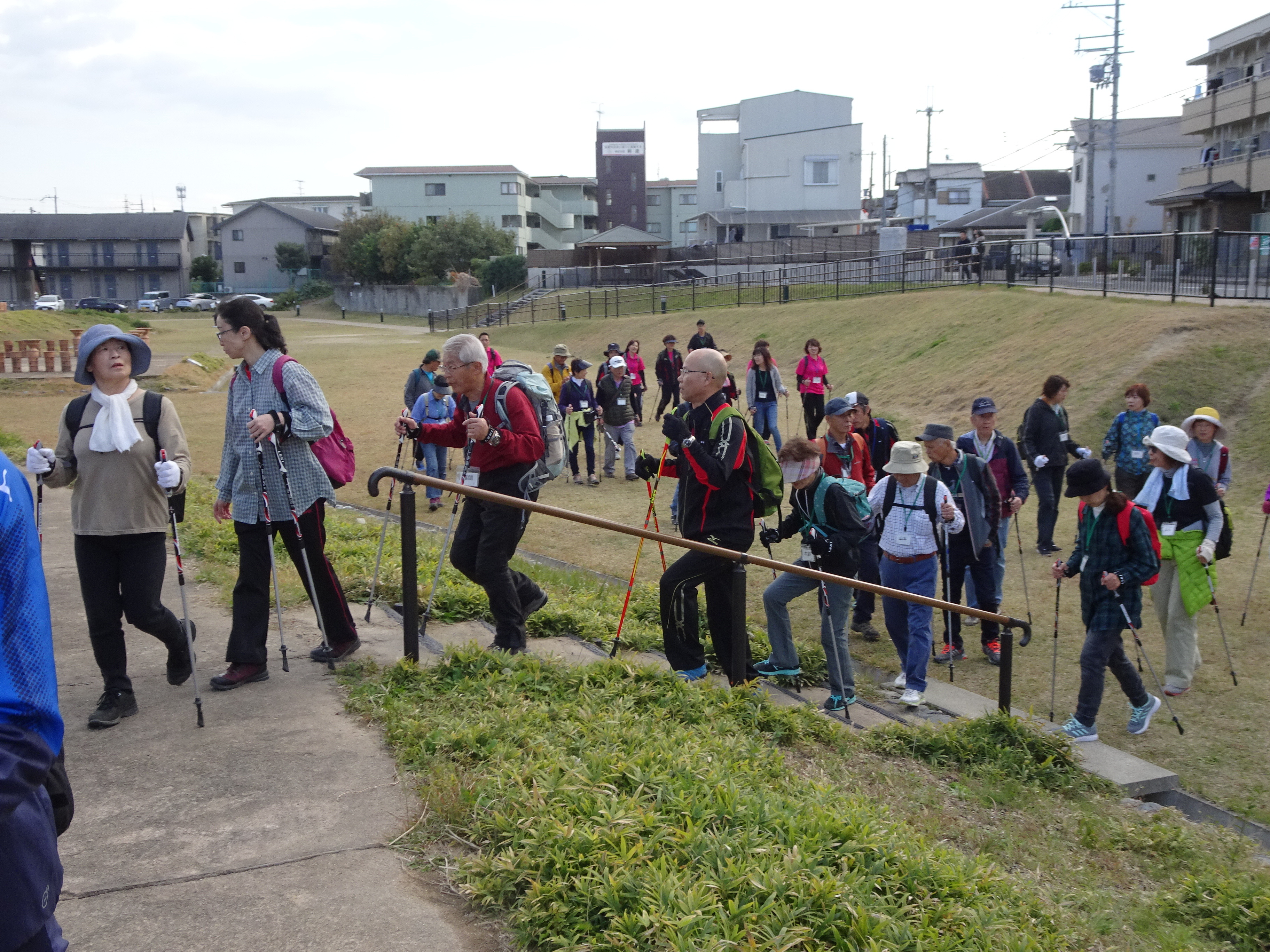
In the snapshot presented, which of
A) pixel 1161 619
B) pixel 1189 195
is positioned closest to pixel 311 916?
pixel 1161 619

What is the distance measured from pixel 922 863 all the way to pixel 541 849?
124cm

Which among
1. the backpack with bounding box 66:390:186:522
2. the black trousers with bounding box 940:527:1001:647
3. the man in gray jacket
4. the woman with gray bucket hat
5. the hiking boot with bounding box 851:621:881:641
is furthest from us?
the hiking boot with bounding box 851:621:881:641

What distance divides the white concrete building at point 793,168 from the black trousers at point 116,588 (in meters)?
61.2

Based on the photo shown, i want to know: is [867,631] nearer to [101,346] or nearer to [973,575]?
[973,575]

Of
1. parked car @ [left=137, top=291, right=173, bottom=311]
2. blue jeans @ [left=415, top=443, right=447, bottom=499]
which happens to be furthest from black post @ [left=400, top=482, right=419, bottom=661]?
parked car @ [left=137, top=291, right=173, bottom=311]

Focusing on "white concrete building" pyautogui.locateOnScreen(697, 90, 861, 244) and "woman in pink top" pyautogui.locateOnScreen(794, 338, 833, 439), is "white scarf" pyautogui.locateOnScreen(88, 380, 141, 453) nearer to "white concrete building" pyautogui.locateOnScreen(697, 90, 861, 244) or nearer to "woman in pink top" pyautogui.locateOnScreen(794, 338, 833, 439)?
"woman in pink top" pyautogui.locateOnScreen(794, 338, 833, 439)

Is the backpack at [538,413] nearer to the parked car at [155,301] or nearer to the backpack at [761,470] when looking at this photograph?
the backpack at [761,470]

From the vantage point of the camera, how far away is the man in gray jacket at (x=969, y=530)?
7.27m

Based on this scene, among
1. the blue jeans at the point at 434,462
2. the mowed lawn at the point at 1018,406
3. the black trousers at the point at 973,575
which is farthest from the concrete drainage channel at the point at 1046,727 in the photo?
the blue jeans at the point at 434,462

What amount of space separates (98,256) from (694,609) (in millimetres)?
90435

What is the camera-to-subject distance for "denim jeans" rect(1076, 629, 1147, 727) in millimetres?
6074

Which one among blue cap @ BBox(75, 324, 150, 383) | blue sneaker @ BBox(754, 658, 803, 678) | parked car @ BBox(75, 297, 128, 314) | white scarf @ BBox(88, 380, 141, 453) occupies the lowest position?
blue sneaker @ BBox(754, 658, 803, 678)

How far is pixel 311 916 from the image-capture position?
316 cm

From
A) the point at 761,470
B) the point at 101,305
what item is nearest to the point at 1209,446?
the point at 761,470
